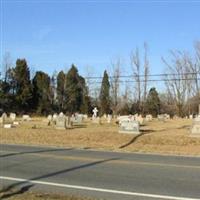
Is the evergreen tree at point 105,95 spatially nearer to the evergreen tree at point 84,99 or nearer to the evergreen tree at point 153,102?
the evergreen tree at point 84,99

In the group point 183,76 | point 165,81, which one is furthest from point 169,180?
point 165,81

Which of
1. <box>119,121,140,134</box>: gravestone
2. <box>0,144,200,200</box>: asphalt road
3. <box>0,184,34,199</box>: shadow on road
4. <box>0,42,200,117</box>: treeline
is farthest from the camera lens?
<box>0,42,200,117</box>: treeline

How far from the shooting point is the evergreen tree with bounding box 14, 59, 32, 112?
288 feet

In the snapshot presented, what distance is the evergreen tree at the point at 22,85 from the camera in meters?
87.9

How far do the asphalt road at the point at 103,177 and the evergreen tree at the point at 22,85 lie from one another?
72.4 metres

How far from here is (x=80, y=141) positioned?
26734 millimetres

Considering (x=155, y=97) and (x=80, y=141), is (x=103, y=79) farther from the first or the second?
(x=80, y=141)

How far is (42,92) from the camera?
90.2m

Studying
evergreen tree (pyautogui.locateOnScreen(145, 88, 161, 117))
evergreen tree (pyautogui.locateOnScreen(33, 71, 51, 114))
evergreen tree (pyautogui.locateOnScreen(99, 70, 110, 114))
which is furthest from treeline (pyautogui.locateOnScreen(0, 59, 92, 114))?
evergreen tree (pyautogui.locateOnScreen(145, 88, 161, 117))

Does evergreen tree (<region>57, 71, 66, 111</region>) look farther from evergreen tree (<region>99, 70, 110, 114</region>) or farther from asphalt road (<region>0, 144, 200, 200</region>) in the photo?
asphalt road (<region>0, 144, 200, 200</region>)

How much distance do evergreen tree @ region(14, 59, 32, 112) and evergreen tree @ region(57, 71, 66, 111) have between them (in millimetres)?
5285

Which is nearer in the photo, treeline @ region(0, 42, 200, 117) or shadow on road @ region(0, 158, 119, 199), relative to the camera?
shadow on road @ region(0, 158, 119, 199)

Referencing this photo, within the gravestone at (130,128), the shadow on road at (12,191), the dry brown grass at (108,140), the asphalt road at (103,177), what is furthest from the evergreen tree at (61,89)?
the shadow on road at (12,191)

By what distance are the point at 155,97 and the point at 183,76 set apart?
22498 millimetres
